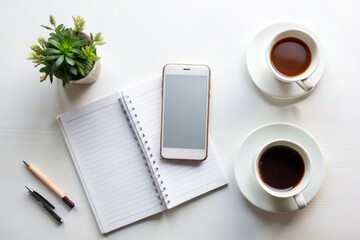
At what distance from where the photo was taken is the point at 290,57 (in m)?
1.02

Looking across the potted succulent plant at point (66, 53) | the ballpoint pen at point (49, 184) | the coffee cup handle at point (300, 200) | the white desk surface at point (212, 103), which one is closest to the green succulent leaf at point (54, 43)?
the potted succulent plant at point (66, 53)

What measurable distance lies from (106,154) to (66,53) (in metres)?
0.29

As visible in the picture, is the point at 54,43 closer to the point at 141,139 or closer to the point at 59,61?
the point at 59,61

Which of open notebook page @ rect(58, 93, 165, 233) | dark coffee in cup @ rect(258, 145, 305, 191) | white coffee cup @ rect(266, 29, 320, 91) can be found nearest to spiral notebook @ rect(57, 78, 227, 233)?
open notebook page @ rect(58, 93, 165, 233)

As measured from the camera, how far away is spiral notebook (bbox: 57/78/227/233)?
1070 millimetres

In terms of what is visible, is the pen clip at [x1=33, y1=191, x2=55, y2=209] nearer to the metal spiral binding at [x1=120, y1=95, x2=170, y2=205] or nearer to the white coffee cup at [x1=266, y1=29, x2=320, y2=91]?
the metal spiral binding at [x1=120, y1=95, x2=170, y2=205]

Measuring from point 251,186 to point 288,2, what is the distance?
0.47 m

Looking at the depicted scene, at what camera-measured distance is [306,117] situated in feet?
3.48

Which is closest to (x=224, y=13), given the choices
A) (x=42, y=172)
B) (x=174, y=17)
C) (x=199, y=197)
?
(x=174, y=17)

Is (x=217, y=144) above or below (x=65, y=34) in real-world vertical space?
below

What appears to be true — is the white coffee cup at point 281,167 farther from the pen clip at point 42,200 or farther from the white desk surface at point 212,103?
the pen clip at point 42,200

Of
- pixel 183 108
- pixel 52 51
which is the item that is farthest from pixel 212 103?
pixel 52 51

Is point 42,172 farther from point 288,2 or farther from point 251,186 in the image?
point 288,2

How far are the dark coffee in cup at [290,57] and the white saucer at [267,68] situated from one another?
3 cm
